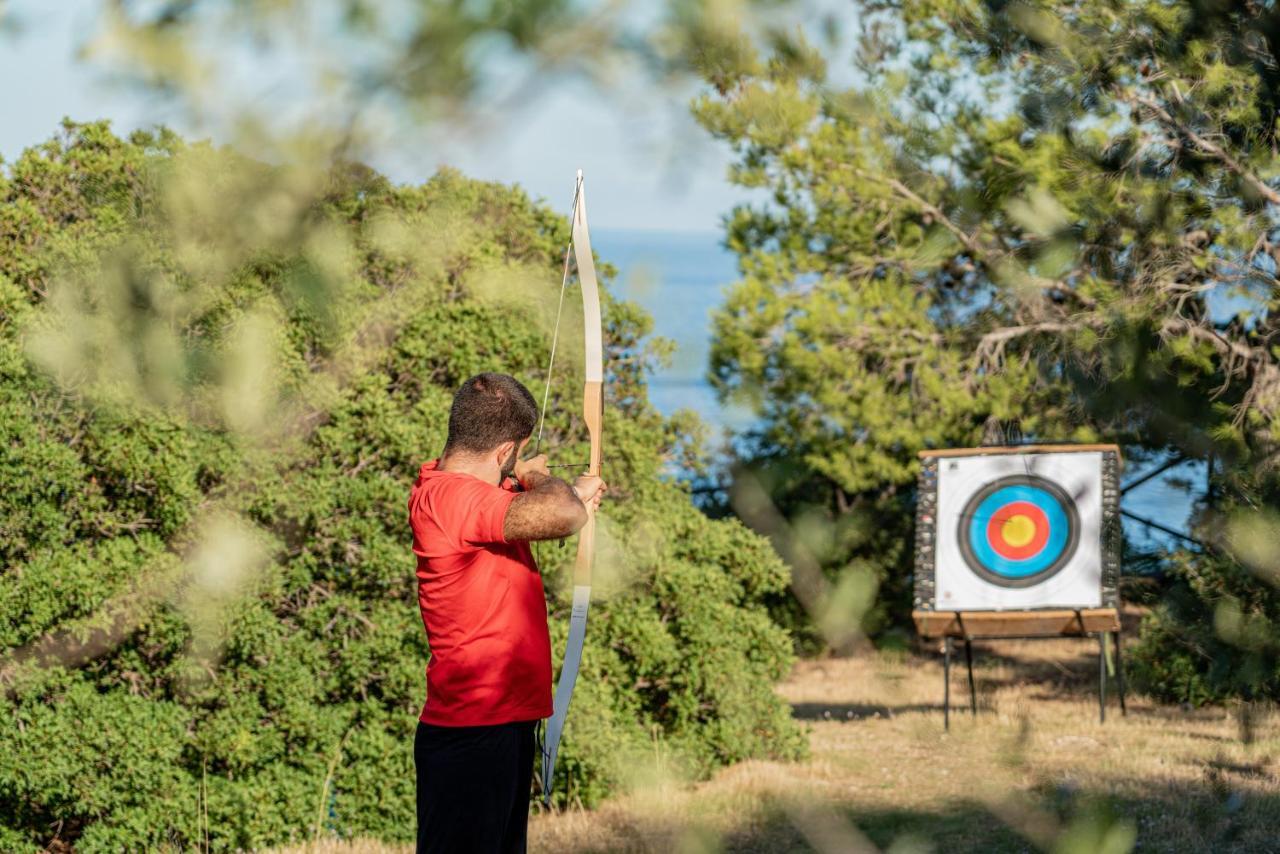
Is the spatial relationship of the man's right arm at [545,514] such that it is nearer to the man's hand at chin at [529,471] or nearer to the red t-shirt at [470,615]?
the red t-shirt at [470,615]

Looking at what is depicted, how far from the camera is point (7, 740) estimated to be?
5.35 meters

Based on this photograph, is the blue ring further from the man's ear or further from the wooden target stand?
the man's ear

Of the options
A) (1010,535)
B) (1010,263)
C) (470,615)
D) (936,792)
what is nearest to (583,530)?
(470,615)

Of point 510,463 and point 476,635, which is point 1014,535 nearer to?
point 510,463

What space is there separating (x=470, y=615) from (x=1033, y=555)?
6437mm

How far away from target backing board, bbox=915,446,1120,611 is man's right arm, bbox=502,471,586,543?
19.9 feet

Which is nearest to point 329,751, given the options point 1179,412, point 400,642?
point 400,642

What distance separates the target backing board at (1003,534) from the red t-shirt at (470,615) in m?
5.95

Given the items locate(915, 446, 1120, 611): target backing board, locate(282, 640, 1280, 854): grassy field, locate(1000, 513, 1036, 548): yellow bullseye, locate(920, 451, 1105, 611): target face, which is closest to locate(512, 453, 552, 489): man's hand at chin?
locate(282, 640, 1280, 854): grassy field

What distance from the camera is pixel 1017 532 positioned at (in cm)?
907

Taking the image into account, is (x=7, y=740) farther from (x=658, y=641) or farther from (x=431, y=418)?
(x=658, y=641)

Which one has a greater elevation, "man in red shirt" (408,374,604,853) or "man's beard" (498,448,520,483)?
"man's beard" (498,448,520,483)

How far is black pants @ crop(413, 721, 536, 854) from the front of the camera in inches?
123

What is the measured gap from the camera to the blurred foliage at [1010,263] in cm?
203
